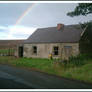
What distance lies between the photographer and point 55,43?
2528 centimetres

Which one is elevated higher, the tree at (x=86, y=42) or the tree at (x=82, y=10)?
the tree at (x=82, y=10)

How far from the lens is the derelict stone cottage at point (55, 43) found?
947 inches

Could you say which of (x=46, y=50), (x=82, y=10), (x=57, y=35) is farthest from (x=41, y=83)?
(x=57, y=35)

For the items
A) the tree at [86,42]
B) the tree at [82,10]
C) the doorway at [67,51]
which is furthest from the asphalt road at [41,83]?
the tree at [86,42]

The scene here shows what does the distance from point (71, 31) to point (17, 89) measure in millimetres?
20685

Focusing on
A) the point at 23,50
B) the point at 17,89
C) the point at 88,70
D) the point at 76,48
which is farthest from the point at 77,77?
the point at 23,50

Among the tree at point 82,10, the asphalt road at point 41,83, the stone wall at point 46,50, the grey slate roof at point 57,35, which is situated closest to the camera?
the asphalt road at point 41,83

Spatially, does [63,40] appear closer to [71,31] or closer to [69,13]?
[71,31]

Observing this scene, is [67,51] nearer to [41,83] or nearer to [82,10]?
[82,10]

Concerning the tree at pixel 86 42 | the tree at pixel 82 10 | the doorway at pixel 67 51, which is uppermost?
the tree at pixel 82 10

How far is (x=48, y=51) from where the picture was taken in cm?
2608

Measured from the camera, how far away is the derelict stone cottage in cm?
2405

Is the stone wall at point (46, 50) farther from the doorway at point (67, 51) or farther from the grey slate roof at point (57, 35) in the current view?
the grey slate roof at point (57, 35)

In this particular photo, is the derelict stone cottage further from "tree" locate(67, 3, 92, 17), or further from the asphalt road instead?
the asphalt road
